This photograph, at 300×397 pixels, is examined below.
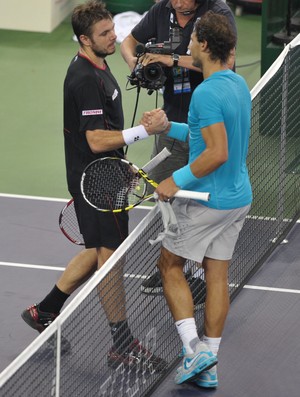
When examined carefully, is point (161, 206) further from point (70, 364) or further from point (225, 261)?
point (70, 364)

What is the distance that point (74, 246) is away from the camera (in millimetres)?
9164

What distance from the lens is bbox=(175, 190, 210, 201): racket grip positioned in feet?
21.3

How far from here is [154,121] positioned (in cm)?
693

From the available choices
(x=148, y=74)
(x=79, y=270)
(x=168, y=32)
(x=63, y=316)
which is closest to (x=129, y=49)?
(x=168, y=32)

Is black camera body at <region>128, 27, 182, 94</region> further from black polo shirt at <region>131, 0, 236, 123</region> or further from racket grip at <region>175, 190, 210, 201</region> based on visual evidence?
racket grip at <region>175, 190, 210, 201</region>

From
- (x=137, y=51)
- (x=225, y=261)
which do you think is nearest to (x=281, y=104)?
(x=137, y=51)

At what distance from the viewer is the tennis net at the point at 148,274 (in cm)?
625

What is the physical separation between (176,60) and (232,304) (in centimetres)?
179

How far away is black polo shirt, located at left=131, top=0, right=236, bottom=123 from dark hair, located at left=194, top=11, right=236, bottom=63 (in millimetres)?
1568

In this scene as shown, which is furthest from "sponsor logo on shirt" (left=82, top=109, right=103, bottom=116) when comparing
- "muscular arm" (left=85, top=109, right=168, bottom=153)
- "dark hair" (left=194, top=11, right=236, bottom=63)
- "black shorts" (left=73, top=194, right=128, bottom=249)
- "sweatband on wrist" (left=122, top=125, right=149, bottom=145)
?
"dark hair" (left=194, top=11, right=236, bottom=63)

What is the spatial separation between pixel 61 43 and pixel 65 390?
800 centimetres

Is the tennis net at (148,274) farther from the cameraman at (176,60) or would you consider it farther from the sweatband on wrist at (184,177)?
the cameraman at (176,60)

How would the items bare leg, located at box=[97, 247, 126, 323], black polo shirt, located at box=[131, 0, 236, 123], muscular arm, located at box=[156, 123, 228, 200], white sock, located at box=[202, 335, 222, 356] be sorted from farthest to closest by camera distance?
black polo shirt, located at box=[131, 0, 236, 123] < white sock, located at box=[202, 335, 222, 356] < bare leg, located at box=[97, 247, 126, 323] < muscular arm, located at box=[156, 123, 228, 200]

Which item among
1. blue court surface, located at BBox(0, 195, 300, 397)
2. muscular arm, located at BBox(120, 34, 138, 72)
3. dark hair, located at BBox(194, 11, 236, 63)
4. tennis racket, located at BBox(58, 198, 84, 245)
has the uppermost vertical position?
dark hair, located at BBox(194, 11, 236, 63)
